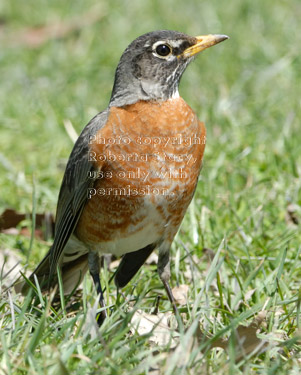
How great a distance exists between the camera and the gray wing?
4.04 m

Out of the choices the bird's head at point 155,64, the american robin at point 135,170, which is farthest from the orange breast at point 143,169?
the bird's head at point 155,64

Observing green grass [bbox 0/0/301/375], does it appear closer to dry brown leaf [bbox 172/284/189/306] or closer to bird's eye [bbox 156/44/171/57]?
dry brown leaf [bbox 172/284/189/306]

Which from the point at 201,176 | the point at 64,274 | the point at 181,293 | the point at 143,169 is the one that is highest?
the point at 143,169

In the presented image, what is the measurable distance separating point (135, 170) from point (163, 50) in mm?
884

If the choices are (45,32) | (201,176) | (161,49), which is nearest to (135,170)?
(161,49)

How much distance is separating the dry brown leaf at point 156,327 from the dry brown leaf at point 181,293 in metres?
0.26

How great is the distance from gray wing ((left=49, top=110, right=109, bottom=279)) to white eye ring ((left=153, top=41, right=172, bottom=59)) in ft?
1.62

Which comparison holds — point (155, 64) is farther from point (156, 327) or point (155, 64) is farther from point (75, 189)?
point (156, 327)

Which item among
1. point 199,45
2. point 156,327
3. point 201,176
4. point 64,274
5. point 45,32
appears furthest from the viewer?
point 45,32

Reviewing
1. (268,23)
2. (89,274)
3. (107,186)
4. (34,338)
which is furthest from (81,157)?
(268,23)

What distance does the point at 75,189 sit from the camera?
4160mm

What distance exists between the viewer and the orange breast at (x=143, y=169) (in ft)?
12.6

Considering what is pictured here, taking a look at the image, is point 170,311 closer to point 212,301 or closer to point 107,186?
point 212,301

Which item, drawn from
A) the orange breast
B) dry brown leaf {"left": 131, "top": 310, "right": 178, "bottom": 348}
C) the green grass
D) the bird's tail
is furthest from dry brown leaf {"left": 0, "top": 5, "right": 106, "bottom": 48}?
dry brown leaf {"left": 131, "top": 310, "right": 178, "bottom": 348}
